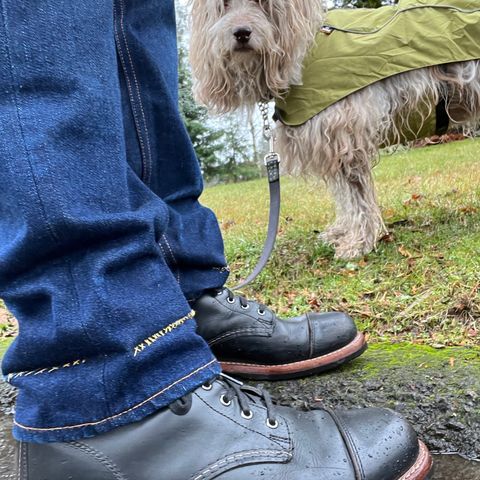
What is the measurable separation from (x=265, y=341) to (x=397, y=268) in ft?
4.10

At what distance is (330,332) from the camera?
57.9 inches

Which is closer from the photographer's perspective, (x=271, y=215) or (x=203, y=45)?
(x=271, y=215)

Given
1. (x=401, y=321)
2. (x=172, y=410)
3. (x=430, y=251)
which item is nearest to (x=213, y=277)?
(x=172, y=410)

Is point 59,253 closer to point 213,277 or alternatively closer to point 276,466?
point 276,466

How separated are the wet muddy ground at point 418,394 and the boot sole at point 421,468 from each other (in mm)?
76

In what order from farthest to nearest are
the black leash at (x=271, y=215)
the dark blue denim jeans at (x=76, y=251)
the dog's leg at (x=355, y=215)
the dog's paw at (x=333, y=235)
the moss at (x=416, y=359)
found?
the dog's paw at (x=333, y=235) → the dog's leg at (x=355, y=215) → the black leash at (x=271, y=215) → the moss at (x=416, y=359) → the dark blue denim jeans at (x=76, y=251)

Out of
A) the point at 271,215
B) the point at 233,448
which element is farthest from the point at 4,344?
the point at 233,448

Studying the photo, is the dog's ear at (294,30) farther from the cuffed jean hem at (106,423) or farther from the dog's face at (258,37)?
the cuffed jean hem at (106,423)

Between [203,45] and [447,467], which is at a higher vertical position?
[203,45]

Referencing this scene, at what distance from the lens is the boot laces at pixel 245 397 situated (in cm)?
104

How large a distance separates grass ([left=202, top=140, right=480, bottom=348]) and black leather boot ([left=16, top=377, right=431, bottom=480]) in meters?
0.70

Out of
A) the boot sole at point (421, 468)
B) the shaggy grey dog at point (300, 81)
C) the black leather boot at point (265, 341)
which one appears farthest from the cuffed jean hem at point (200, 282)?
the shaggy grey dog at point (300, 81)

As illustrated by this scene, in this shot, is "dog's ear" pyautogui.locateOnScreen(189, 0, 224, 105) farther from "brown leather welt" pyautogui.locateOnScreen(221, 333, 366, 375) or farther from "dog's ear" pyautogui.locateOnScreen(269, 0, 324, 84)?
"brown leather welt" pyautogui.locateOnScreen(221, 333, 366, 375)

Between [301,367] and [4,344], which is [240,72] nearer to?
[4,344]
